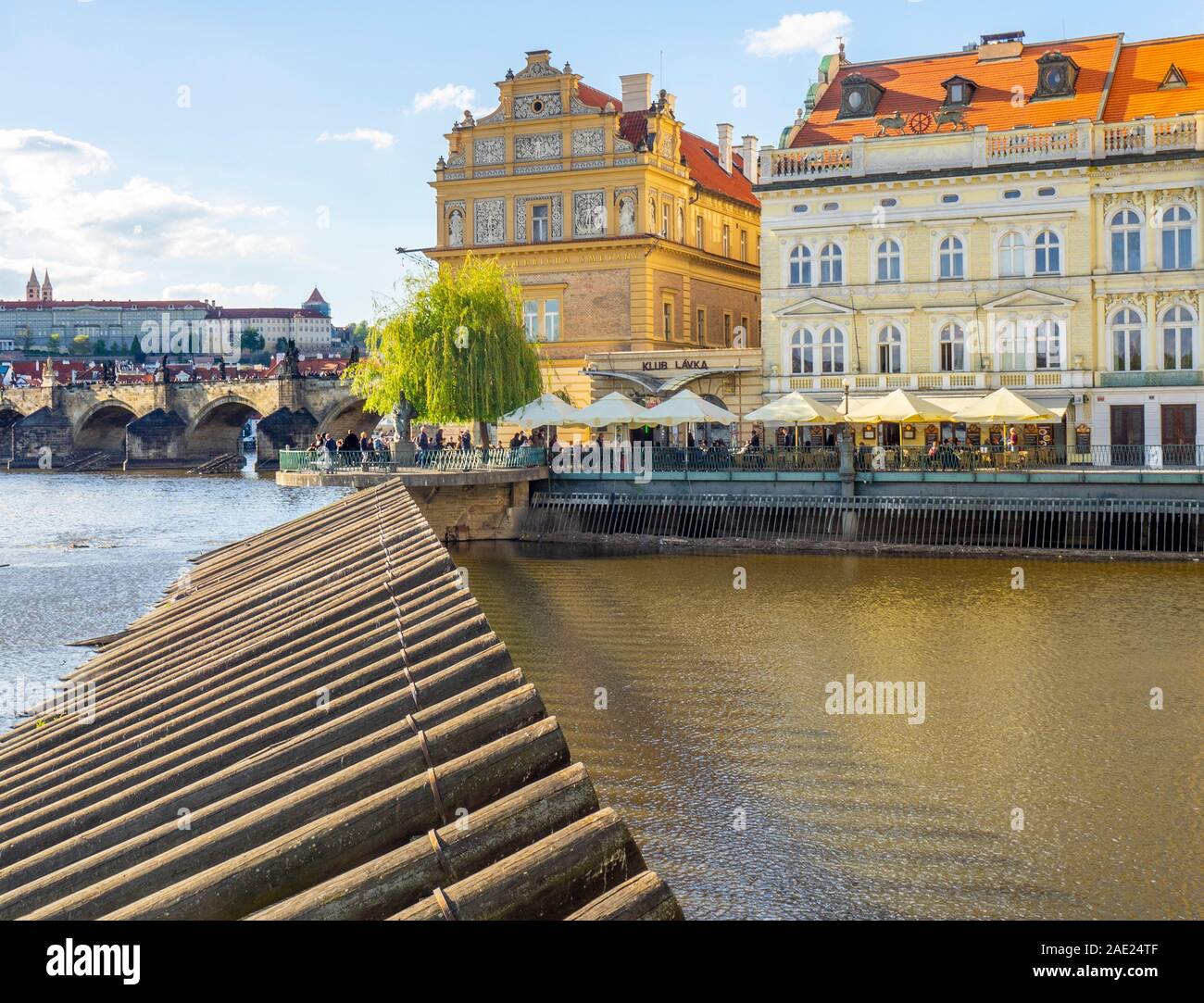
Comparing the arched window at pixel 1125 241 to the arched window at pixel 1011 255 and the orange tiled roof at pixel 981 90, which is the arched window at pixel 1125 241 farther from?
the orange tiled roof at pixel 981 90

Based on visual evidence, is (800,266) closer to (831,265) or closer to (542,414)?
(831,265)

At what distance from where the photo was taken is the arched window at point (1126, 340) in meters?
49.9

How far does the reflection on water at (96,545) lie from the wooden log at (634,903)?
1582cm

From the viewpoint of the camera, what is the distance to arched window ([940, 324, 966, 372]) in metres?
52.4

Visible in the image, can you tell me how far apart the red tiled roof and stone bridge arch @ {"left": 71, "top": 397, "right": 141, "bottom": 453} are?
69.9m

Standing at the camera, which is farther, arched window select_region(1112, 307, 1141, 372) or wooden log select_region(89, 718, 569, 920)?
arched window select_region(1112, 307, 1141, 372)

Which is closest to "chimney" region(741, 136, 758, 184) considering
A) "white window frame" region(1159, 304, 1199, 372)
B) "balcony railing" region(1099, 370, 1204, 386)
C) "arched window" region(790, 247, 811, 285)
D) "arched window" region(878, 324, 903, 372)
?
"arched window" region(790, 247, 811, 285)

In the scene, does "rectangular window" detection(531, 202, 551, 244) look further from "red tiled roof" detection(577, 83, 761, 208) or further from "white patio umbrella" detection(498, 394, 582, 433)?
"white patio umbrella" detection(498, 394, 582, 433)

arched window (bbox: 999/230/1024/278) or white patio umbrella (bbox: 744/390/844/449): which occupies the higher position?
arched window (bbox: 999/230/1024/278)

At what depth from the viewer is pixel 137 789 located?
36.6 feet

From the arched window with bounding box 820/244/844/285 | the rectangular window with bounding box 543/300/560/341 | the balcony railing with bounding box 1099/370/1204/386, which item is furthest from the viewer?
the rectangular window with bounding box 543/300/560/341

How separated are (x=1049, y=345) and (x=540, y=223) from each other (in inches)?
919

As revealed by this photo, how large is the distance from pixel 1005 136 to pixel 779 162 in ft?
28.1
